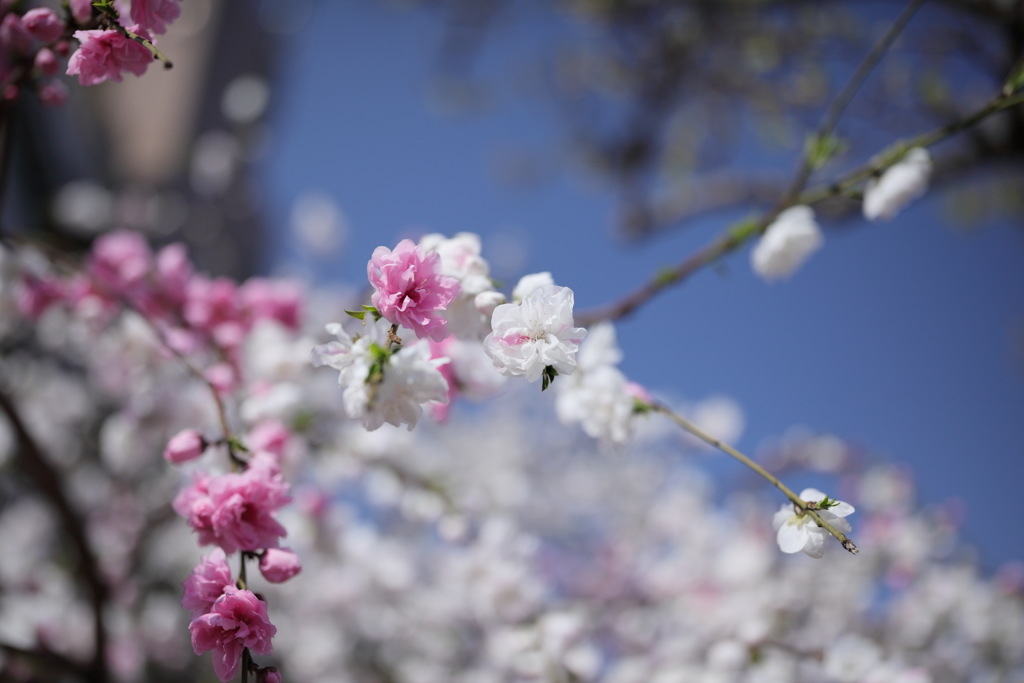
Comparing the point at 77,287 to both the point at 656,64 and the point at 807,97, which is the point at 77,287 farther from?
the point at 807,97

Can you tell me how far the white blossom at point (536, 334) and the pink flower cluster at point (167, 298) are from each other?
3.34 feet

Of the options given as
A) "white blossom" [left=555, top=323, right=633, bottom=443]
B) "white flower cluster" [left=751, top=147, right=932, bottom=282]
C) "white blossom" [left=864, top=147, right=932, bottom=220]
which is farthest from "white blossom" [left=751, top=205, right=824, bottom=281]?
"white blossom" [left=555, top=323, right=633, bottom=443]

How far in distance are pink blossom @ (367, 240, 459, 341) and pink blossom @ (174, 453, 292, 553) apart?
0.30 metres

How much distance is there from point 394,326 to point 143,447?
5.03ft

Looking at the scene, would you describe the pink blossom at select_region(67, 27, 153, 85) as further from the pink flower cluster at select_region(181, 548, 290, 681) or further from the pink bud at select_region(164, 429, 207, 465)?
the pink flower cluster at select_region(181, 548, 290, 681)

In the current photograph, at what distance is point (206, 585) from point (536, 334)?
495 millimetres

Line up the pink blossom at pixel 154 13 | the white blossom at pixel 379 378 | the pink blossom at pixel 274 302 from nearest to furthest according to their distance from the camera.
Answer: the white blossom at pixel 379 378 < the pink blossom at pixel 154 13 < the pink blossom at pixel 274 302

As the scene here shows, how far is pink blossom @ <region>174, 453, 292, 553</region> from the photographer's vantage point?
807 mm

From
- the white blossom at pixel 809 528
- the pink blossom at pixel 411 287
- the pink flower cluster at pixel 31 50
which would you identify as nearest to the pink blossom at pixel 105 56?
the pink flower cluster at pixel 31 50

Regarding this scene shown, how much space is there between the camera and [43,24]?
38.4 inches

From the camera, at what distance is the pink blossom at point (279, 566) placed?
0.82 meters

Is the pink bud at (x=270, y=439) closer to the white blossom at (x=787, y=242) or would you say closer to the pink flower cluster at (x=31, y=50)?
the pink flower cluster at (x=31, y=50)

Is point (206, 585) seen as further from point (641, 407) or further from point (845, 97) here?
point (845, 97)

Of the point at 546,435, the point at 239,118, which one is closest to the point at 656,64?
the point at 546,435
